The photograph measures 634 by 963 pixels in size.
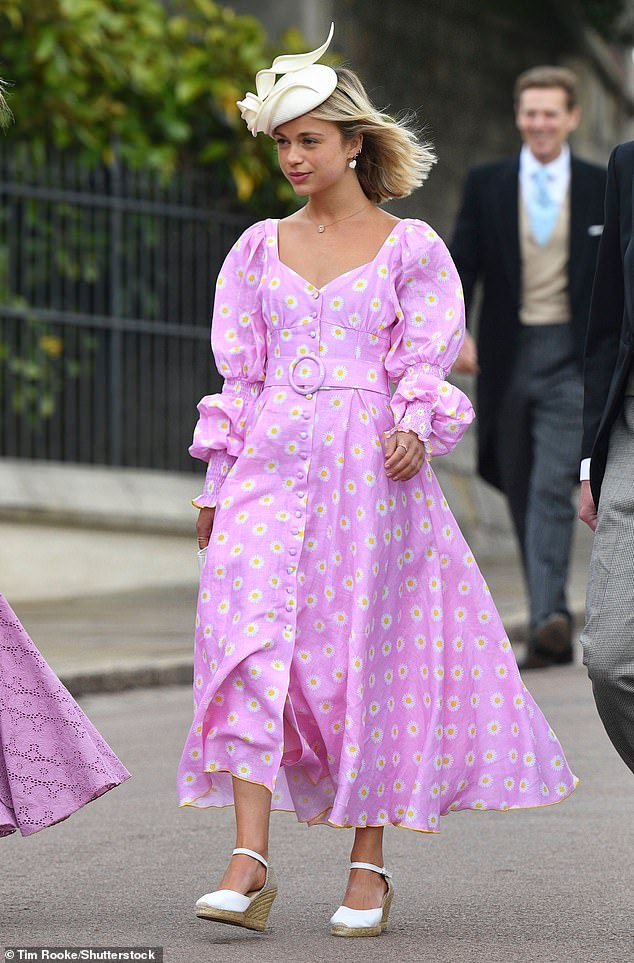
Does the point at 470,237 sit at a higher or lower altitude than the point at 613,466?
higher

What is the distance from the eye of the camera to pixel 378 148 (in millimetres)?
4699

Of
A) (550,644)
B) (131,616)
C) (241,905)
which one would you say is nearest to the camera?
(241,905)

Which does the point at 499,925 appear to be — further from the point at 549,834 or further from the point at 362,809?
the point at 549,834

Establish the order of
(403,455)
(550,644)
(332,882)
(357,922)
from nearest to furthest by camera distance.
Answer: (357,922) → (403,455) → (332,882) → (550,644)

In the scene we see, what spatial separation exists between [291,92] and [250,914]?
1788 mm

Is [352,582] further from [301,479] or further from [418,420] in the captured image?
[418,420]

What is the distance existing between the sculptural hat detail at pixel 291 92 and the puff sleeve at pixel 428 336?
0.36m

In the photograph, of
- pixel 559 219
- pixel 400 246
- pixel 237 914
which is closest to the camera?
pixel 237 914

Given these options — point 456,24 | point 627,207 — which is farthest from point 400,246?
point 456,24

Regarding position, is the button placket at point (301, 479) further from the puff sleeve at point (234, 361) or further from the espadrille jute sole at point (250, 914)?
the espadrille jute sole at point (250, 914)

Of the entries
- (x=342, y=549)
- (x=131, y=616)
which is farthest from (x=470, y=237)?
(x=342, y=549)

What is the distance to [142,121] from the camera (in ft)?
42.3

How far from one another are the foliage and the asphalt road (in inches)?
253

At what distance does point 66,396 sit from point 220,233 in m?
1.65
